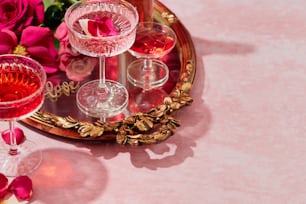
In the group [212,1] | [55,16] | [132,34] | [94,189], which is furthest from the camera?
[212,1]

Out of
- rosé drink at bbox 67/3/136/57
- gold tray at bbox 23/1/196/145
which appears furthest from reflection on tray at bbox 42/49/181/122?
rosé drink at bbox 67/3/136/57

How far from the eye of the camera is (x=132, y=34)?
1.33 m

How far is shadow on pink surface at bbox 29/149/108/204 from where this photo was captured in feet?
3.97

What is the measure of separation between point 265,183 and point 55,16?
57cm

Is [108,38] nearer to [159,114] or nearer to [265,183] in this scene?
[159,114]

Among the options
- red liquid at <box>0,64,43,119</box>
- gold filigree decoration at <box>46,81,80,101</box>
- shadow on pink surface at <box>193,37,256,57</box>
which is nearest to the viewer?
red liquid at <box>0,64,43,119</box>

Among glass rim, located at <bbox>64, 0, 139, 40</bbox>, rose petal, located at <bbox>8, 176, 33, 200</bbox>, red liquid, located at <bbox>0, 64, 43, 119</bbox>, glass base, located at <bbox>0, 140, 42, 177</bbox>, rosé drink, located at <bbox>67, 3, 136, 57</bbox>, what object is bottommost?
glass base, located at <bbox>0, 140, 42, 177</bbox>

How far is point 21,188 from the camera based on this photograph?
1193 mm

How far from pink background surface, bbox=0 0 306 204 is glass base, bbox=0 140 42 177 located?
2cm

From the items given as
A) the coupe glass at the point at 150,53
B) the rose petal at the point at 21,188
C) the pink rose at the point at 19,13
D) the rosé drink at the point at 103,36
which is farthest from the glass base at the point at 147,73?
the rose petal at the point at 21,188

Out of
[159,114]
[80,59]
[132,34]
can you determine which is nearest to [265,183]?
[159,114]

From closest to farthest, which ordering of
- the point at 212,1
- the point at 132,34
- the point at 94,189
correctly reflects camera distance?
the point at 94,189 < the point at 132,34 < the point at 212,1

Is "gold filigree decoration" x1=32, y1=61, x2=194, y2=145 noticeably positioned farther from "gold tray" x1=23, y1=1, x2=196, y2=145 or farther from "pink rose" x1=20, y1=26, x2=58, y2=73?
"pink rose" x1=20, y1=26, x2=58, y2=73

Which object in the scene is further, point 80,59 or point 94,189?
point 80,59
